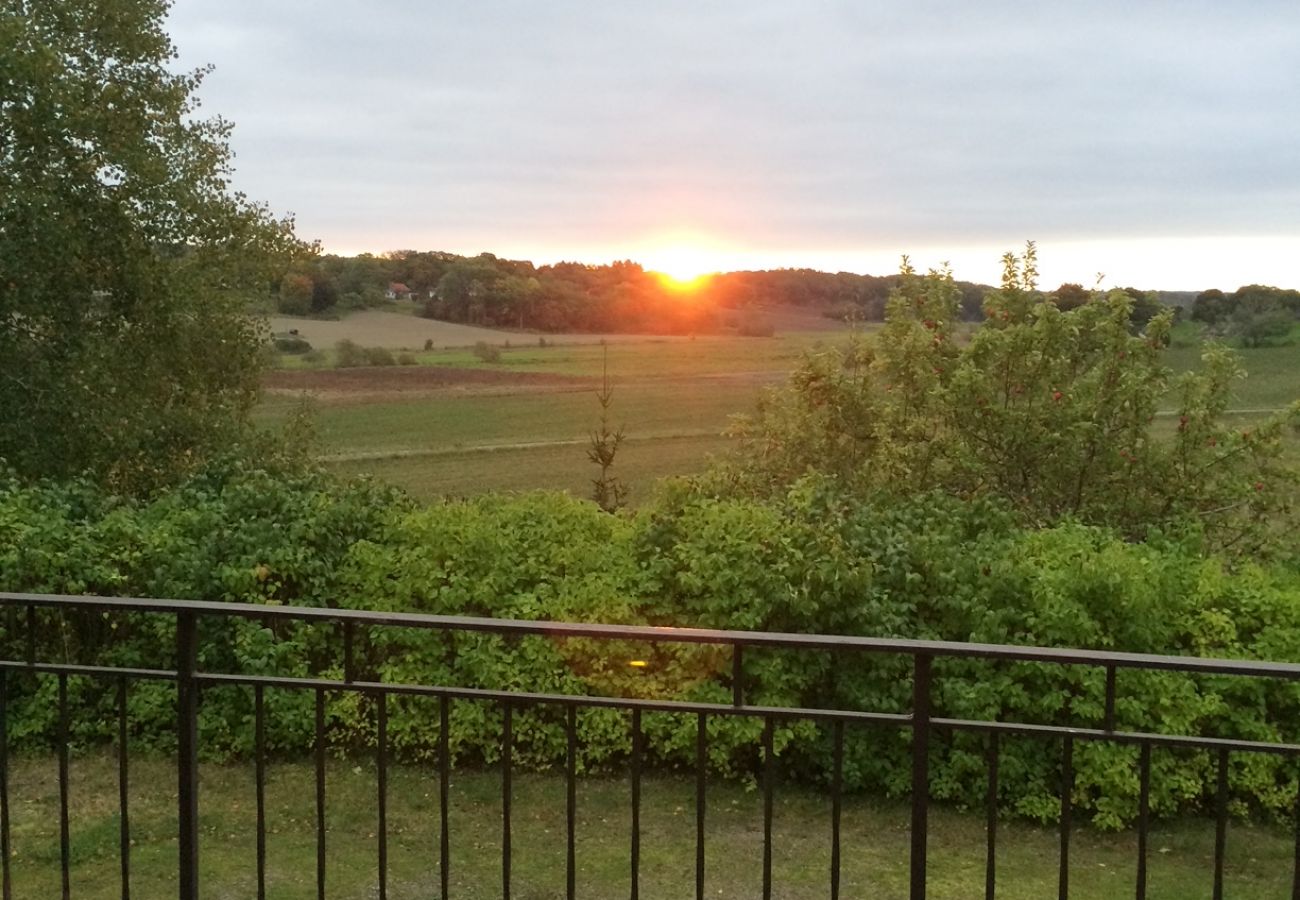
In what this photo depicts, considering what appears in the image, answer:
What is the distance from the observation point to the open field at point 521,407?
16.8m

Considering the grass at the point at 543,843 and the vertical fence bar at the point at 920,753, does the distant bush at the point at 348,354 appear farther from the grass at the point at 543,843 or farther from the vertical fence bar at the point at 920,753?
the vertical fence bar at the point at 920,753

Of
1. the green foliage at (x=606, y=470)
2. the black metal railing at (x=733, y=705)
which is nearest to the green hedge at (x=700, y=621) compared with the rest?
the black metal railing at (x=733, y=705)

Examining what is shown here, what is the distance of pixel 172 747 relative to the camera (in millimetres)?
Result: 6141

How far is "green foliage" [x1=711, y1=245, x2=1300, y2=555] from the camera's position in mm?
8102

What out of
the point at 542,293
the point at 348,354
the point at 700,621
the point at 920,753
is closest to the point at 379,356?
the point at 348,354

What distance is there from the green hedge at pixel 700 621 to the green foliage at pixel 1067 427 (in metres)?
1.91

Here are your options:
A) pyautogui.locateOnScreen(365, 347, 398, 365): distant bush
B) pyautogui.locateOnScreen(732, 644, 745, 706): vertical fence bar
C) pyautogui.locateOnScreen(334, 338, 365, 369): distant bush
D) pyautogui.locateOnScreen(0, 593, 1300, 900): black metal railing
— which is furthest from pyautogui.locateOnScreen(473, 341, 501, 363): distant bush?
pyautogui.locateOnScreen(732, 644, 745, 706): vertical fence bar

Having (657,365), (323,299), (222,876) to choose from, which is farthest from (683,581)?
(657,365)

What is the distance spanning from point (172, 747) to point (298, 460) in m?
5.96

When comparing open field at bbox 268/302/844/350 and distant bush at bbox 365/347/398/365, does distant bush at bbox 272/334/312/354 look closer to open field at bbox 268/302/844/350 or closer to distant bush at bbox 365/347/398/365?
open field at bbox 268/302/844/350

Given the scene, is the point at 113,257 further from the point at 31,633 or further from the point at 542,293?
the point at 31,633

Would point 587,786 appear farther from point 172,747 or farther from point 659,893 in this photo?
point 172,747

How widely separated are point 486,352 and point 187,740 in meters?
19.6

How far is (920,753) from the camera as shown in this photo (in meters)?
2.57
